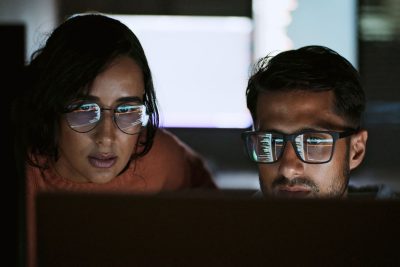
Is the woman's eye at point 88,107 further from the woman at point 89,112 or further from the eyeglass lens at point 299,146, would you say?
the eyeglass lens at point 299,146

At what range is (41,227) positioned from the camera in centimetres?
74

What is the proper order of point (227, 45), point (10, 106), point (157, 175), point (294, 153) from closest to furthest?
point (294, 153)
point (10, 106)
point (157, 175)
point (227, 45)

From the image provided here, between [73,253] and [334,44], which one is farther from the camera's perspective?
[334,44]

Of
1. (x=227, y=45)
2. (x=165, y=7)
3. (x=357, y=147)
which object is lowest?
(x=227, y=45)

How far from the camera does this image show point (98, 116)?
1.43 m

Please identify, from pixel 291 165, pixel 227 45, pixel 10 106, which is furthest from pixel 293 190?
pixel 227 45

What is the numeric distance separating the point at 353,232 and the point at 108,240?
0.79 feet

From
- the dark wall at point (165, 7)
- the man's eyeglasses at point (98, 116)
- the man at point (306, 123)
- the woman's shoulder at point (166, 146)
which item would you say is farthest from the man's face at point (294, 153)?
the dark wall at point (165, 7)

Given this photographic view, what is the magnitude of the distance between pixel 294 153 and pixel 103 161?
0.37 meters

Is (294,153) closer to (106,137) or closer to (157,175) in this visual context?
(106,137)

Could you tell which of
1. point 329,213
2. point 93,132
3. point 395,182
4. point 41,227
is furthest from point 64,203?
point 395,182

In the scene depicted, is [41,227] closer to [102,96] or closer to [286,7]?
[102,96]

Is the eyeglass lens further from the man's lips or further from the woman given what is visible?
the woman

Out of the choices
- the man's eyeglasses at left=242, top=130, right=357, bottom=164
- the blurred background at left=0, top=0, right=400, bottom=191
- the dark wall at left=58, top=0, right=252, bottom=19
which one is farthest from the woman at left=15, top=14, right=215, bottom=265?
the dark wall at left=58, top=0, right=252, bottom=19
